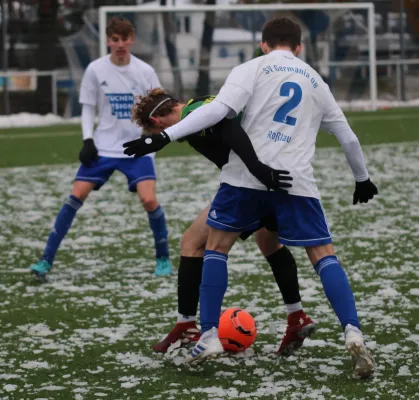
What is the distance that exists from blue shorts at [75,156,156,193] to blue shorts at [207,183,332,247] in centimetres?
297

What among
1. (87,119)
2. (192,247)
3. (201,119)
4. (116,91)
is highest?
(201,119)

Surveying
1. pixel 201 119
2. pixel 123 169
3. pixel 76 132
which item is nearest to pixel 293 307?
pixel 201 119

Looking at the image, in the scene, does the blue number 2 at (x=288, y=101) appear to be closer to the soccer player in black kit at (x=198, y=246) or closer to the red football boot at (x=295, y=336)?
the soccer player in black kit at (x=198, y=246)

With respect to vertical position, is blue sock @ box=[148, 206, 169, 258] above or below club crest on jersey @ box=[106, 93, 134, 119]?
below

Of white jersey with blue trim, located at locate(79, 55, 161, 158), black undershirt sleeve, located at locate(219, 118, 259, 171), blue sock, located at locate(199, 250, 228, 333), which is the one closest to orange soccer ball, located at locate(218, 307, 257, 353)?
blue sock, located at locate(199, 250, 228, 333)

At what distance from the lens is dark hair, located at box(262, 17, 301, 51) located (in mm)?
5457

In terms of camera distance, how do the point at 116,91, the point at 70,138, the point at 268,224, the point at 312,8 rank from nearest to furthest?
the point at 268,224 → the point at 116,91 → the point at 70,138 → the point at 312,8

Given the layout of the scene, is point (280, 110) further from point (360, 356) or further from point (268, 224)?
point (360, 356)

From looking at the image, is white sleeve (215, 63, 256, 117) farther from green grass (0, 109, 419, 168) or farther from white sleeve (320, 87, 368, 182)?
green grass (0, 109, 419, 168)

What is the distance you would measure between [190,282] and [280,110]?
44.1 inches

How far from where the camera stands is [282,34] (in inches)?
215

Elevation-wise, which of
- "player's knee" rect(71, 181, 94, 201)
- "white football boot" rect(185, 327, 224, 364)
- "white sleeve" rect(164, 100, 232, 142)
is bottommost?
"white football boot" rect(185, 327, 224, 364)

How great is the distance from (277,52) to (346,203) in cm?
685

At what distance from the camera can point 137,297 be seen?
7.43m
